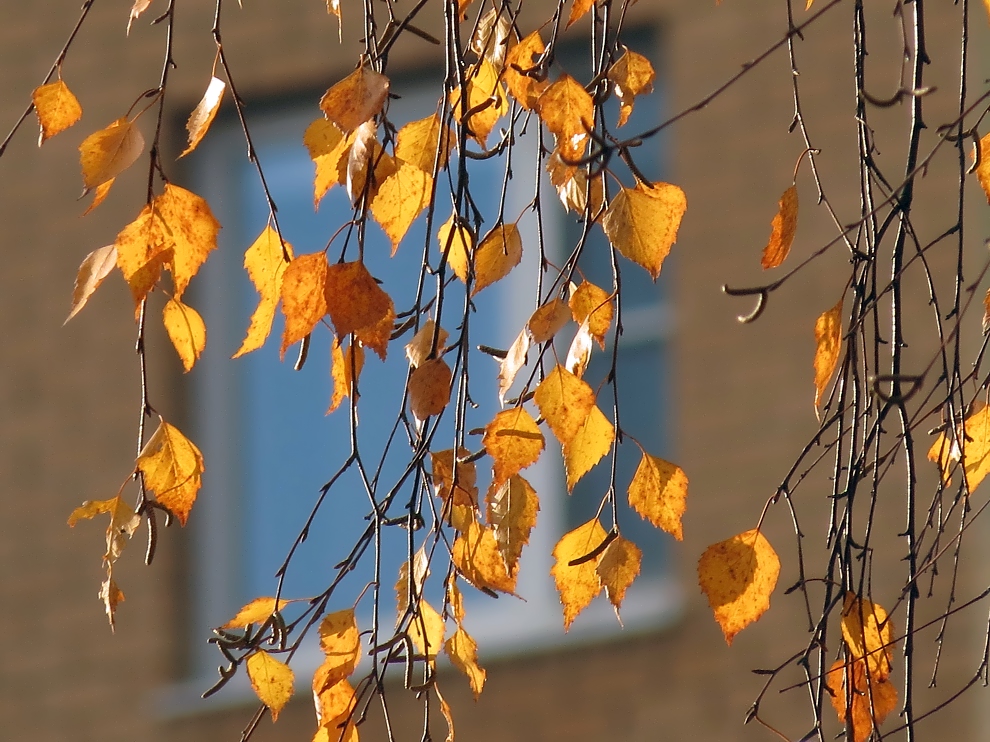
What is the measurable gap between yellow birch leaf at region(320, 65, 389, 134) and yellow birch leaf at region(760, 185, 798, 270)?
29 centimetres

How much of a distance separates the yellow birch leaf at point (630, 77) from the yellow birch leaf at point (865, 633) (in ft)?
1.25

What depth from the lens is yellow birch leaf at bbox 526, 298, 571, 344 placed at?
111 cm

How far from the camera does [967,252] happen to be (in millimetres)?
3506

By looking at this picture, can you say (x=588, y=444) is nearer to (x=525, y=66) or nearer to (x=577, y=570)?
(x=577, y=570)

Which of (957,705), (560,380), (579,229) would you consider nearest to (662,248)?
(560,380)

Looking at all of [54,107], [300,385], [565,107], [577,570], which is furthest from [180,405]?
[565,107]

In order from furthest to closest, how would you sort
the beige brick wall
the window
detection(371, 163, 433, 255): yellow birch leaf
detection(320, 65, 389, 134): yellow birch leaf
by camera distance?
the window → the beige brick wall → detection(371, 163, 433, 255): yellow birch leaf → detection(320, 65, 389, 134): yellow birch leaf

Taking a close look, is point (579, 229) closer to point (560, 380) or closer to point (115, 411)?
point (115, 411)

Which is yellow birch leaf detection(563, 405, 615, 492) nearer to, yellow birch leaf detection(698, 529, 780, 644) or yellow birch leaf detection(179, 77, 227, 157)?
yellow birch leaf detection(698, 529, 780, 644)

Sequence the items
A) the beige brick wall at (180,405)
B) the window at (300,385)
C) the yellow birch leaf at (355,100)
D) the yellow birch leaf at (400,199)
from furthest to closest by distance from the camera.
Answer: the window at (300,385) < the beige brick wall at (180,405) < the yellow birch leaf at (400,199) < the yellow birch leaf at (355,100)

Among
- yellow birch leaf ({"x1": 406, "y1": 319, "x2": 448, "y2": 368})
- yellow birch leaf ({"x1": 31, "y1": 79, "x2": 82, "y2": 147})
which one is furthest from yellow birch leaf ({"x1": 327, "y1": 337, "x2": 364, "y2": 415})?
yellow birch leaf ({"x1": 31, "y1": 79, "x2": 82, "y2": 147})

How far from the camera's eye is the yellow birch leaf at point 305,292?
1.07 m

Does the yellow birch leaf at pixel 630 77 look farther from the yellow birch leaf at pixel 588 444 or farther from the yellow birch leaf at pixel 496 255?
the yellow birch leaf at pixel 588 444

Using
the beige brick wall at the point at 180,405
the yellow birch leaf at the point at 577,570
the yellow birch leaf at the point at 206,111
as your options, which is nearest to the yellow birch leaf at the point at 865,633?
the yellow birch leaf at the point at 577,570
